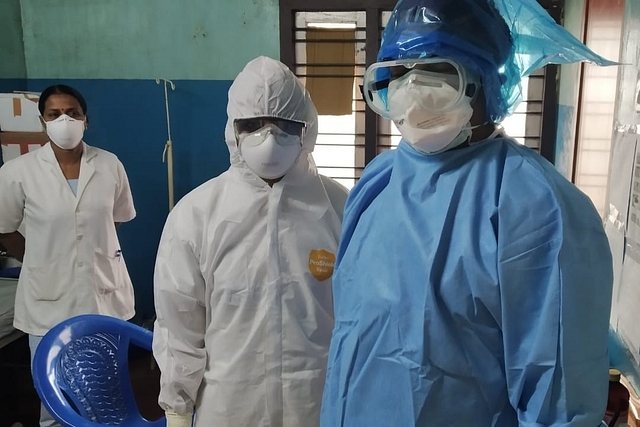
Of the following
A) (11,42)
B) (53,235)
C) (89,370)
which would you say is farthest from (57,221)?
(11,42)

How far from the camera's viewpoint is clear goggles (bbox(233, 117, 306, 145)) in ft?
4.66

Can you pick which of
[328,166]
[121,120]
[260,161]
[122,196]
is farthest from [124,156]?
[260,161]

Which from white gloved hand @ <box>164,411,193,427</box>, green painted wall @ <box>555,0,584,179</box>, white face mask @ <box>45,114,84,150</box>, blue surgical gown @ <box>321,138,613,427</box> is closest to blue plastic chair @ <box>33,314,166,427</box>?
white gloved hand @ <box>164,411,193,427</box>

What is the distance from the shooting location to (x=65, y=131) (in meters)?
2.29

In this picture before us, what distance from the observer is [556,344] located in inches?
30.3

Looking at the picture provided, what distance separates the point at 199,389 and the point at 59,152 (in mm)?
1399

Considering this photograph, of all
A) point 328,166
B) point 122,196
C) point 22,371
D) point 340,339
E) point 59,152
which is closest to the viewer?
point 340,339

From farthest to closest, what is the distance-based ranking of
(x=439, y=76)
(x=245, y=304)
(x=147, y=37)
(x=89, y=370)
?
(x=147, y=37) → (x=89, y=370) → (x=245, y=304) → (x=439, y=76)

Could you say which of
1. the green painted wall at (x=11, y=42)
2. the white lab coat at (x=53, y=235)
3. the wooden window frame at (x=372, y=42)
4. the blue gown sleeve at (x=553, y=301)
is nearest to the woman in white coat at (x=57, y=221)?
the white lab coat at (x=53, y=235)

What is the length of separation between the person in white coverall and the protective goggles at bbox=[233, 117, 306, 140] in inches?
1.3

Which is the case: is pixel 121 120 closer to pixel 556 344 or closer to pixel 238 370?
pixel 238 370

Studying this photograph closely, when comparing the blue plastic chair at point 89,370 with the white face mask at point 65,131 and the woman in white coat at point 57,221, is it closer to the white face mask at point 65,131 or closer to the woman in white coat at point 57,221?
the woman in white coat at point 57,221

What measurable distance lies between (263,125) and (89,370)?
99cm

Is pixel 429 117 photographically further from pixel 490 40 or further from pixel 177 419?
pixel 177 419
